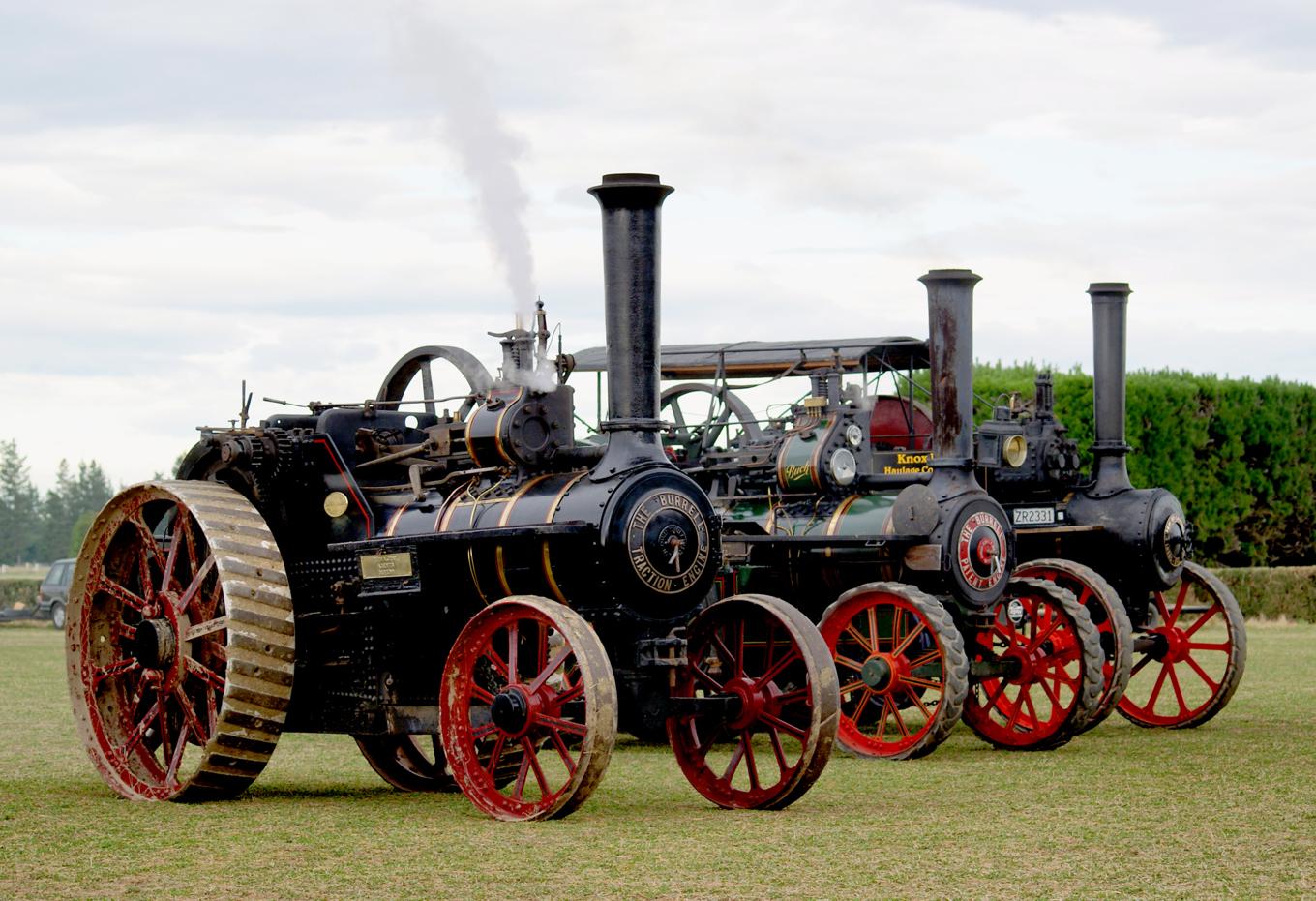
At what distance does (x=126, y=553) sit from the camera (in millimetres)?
7918

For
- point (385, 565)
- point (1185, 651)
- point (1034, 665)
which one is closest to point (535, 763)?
point (385, 565)

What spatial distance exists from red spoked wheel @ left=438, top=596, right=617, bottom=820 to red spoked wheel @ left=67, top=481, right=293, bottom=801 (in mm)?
742

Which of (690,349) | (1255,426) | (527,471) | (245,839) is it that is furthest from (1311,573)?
(245,839)

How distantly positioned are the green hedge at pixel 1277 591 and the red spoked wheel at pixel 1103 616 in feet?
38.6

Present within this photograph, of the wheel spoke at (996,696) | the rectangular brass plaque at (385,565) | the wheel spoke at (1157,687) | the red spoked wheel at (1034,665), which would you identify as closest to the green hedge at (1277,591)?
the wheel spoke at (1157,687)

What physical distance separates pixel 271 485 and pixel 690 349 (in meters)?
5.82

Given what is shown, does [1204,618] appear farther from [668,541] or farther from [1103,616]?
[668,541]

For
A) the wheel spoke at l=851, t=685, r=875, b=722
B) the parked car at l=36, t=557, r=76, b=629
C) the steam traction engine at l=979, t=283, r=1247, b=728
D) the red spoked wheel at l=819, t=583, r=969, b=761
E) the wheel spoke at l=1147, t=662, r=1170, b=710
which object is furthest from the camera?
the parked car at l=36, t=557, r=76, b=629

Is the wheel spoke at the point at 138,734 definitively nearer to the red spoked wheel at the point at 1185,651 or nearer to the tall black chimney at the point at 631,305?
the tall black chimney at the point at 631,305

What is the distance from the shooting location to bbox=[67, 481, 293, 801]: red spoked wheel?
275 inches

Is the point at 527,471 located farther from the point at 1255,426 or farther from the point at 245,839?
the point at 1255,426

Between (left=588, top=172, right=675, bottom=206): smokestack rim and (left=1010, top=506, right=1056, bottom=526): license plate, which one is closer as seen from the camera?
(left=588, top=172, right=675, bottom=206): smokestack rim

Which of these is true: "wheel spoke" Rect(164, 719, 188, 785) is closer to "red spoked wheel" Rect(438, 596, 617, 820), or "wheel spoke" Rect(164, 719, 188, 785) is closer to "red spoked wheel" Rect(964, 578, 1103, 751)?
"red spoked wheel" Rect(438, 596, 617, 820)

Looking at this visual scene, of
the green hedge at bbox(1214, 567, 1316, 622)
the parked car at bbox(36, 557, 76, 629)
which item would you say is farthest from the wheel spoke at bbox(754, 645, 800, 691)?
the parked car at bbox(36, 557, 76, 629)
